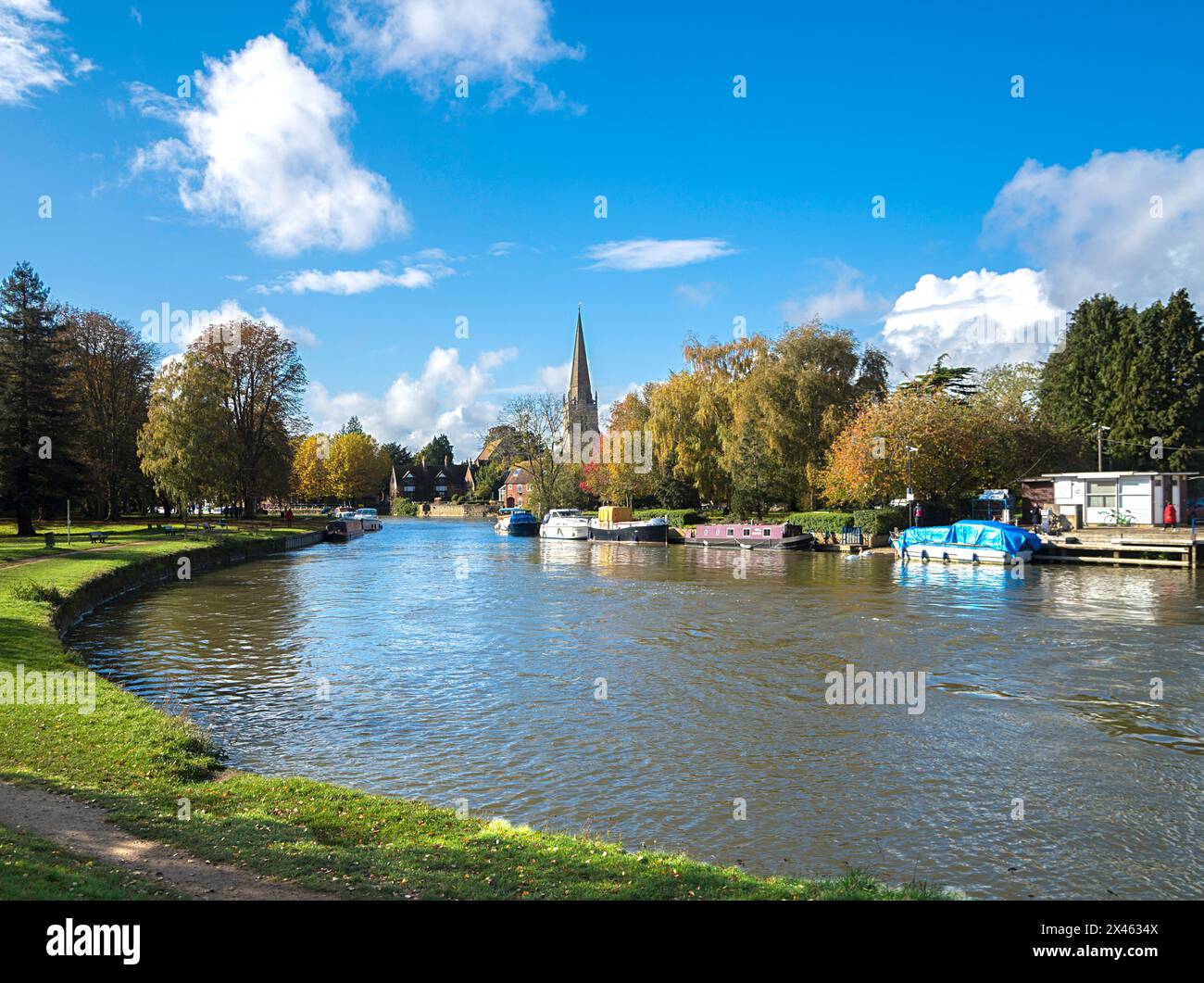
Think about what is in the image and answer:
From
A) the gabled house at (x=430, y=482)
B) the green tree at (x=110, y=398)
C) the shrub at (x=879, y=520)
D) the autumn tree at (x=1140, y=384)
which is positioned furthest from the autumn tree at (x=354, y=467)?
the autumn tree at (x=1140, y=384)

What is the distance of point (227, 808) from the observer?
27.8 ft

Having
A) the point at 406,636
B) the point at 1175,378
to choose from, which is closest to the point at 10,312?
the point at 406,636

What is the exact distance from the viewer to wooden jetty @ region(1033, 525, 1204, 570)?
39750 mm

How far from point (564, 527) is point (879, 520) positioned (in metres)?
29.1

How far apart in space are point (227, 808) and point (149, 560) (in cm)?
2998

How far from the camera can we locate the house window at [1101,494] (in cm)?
5000

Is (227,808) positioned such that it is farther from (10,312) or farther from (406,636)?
(10,312)

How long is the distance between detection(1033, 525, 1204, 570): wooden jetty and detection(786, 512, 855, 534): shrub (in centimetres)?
1201

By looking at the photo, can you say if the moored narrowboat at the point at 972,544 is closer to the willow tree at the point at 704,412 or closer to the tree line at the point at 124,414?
the willow tree at the point at 704,412

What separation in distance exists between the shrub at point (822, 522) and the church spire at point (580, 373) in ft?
289

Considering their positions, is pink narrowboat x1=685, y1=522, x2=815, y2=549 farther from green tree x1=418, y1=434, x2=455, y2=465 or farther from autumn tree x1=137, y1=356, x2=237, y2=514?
green tree x1=418, y1=434, x2=455, y2=465

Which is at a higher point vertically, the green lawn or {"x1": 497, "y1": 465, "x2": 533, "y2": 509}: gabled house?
{"x1": 497, "y1": 465, "x2": 533, "y2": 509}: gabled house

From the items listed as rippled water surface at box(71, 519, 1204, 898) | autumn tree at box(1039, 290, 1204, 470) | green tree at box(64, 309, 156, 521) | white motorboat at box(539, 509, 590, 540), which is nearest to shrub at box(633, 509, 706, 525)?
white motorboat at box(539, 509, 590, 540)

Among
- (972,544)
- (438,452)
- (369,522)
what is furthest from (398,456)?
(972,544)
